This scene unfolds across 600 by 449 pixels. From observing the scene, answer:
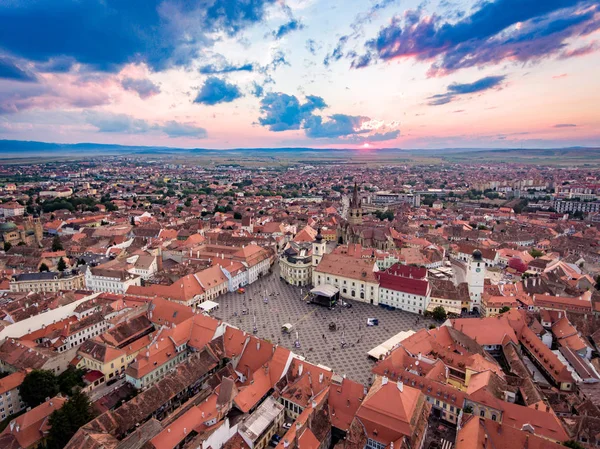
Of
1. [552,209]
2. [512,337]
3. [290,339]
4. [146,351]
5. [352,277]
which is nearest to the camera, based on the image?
[146,351]

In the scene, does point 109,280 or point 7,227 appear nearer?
point 109,280

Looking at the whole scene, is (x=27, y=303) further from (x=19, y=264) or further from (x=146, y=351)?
(x=19, y=264)

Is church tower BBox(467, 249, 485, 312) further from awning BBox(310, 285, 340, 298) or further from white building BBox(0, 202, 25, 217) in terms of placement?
white building BBox(0, 202, 25, 217)

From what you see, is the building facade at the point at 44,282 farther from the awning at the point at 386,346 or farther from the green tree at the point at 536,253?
the green tree at the point at 536,253

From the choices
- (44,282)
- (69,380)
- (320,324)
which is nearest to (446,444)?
(320,324)

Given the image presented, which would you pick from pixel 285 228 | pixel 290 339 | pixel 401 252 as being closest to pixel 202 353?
pixel 290 339

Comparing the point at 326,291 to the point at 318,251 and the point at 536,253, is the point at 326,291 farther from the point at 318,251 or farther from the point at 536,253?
the point at 536,253

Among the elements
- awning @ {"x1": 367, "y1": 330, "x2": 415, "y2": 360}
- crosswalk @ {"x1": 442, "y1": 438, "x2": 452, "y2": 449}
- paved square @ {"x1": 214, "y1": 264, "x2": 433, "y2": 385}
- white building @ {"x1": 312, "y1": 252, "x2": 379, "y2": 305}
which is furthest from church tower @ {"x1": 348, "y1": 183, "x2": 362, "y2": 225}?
crosswalk @ {"x1": 442, "y1": 438, "x2": 452, "y2": 449}
